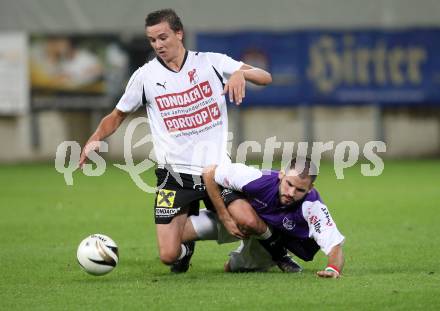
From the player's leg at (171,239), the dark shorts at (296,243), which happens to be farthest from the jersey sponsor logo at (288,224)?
the player's leg at (171,239)

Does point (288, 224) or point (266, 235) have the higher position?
point (288, 224)

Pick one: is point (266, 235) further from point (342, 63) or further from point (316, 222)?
point (342, 63)

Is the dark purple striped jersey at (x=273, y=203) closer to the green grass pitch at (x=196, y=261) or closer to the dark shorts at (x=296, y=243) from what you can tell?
the dark shorts at (x=296, y=243)

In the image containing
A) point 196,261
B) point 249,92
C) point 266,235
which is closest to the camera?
point 266,235

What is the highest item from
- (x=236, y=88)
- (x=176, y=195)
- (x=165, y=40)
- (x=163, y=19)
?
(x=163, y=19)

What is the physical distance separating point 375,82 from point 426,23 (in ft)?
5.40

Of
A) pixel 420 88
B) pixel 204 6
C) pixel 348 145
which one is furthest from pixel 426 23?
pixel 204 6

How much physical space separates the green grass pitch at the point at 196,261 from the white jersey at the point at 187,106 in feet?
3.01

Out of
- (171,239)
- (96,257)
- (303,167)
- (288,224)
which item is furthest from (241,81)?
(96,257)

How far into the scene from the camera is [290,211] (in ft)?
25.4

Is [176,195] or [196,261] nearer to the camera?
[176,195]

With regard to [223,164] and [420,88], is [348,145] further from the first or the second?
[223,164]

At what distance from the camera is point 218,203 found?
7832 mm

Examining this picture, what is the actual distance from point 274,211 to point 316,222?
1.15 feet
